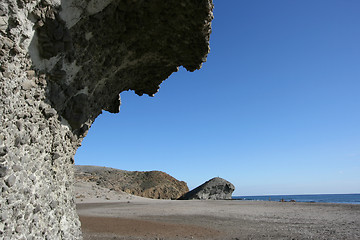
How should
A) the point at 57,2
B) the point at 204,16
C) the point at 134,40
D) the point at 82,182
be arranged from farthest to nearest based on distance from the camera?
1. the point at 82,182
2. the point at 134,40
3. the point at 204,16
4. the point at 57,2

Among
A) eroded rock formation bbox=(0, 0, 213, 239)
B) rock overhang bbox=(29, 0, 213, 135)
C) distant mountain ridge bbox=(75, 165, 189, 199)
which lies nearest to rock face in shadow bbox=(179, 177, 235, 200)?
distant mountain ridge bbox=(75, 165, 189, 199)

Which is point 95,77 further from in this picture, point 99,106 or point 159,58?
point 159,58

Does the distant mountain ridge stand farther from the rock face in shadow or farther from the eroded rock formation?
the eroded rock formation

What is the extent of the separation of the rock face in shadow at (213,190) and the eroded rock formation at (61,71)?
2777cm

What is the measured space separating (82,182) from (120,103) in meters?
22.9

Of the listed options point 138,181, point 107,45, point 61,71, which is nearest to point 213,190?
point 138,181

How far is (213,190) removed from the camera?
111 ft

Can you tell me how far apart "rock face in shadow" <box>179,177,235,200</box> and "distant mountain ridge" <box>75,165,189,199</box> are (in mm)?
2939

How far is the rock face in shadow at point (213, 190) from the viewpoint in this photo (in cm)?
3272

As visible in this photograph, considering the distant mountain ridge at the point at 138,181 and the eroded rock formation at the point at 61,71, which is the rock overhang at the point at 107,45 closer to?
the eroded rock formation at the point at 61,71

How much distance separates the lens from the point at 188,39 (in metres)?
6.24

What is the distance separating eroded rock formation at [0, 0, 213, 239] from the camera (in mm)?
3494

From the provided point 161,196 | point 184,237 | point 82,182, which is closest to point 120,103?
point 184,237

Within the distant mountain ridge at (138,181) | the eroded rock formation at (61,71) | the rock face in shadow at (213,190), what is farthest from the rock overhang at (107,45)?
the rock face in shadow at (213,190)
